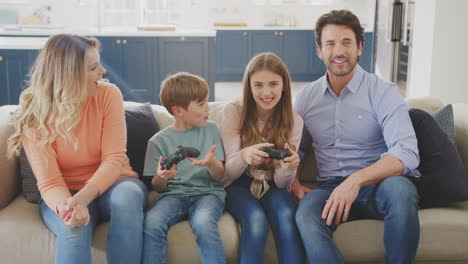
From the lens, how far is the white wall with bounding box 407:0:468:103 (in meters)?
4.22

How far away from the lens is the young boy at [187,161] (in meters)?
1.88

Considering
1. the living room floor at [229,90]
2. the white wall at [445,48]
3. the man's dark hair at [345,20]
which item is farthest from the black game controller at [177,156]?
the living room floor at [229,90]

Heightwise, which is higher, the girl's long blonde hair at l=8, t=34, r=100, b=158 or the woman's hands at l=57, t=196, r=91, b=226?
the girl's long blonde hair at l=8, t=34, r=100, b=158

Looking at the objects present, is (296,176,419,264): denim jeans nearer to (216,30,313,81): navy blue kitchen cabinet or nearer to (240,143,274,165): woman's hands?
(240,143,274,165): woman's hands

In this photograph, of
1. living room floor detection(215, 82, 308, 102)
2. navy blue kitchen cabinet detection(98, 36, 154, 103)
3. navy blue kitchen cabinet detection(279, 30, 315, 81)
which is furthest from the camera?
navy blue kitchen cabinet detection(279, 30, 315, 81)

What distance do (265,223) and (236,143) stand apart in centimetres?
36

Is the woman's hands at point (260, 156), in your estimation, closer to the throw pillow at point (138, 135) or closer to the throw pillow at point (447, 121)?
the throw pillow at point (138, 135)

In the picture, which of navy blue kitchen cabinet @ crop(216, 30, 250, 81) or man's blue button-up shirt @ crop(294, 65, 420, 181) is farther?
navy blue kitchen cabinet @ crop(216, 30, 250, 81)

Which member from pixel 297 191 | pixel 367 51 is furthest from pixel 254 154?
pixel 367 51

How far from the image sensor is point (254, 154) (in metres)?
1.86

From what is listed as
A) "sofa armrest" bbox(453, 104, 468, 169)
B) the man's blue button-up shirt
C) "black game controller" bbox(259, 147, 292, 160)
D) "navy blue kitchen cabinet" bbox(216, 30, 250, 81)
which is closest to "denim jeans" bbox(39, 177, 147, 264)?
"black game controller" bbox(259, 147, 292, 160)

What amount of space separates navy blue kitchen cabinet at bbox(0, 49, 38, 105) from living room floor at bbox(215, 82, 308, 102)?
2.77 meters

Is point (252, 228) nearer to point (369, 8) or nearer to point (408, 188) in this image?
point (408, 188)

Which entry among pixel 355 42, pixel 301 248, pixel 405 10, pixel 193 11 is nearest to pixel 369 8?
pixel 193 11
